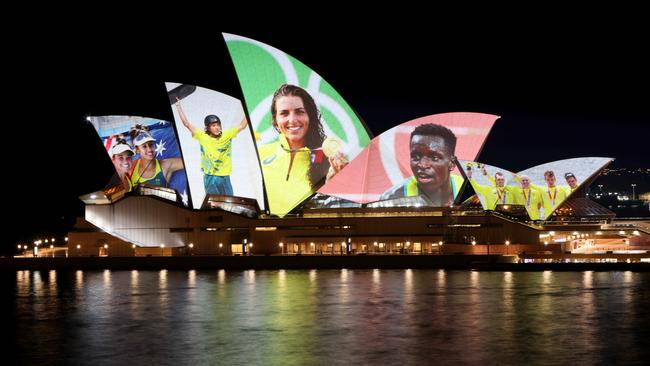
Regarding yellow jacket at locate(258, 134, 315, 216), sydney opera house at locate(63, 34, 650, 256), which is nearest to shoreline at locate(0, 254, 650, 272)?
sydney opera house at locate(63, 34, 650, 256)

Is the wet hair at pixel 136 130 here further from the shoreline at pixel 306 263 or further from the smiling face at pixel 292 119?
the smiling face at pixel 292 119

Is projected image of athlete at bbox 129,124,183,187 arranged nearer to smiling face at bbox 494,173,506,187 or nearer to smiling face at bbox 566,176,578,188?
smiling face at bbox 494,173,506,187

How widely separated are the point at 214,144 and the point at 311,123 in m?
7.02

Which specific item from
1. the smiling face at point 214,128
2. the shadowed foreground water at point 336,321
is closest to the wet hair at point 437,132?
the smiling face at point 214,128

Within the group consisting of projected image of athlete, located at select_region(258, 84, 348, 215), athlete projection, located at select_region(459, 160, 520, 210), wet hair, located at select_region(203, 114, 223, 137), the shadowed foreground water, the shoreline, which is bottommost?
the shadowed foreground water

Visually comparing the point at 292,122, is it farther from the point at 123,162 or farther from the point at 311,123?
the point at 123,162

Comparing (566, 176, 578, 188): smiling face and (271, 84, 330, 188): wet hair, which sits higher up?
(271, 84, 330, 188): wet hair

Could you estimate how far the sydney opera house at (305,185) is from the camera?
56781 millimetres

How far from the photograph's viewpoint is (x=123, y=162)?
61562 mm

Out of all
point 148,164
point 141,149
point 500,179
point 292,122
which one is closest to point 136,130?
point 141,149

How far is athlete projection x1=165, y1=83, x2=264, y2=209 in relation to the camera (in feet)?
195

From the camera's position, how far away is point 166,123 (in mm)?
61438

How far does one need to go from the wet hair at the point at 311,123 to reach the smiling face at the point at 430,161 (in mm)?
5508

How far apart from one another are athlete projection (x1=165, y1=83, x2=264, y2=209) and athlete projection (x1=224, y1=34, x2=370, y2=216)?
2416 mm
